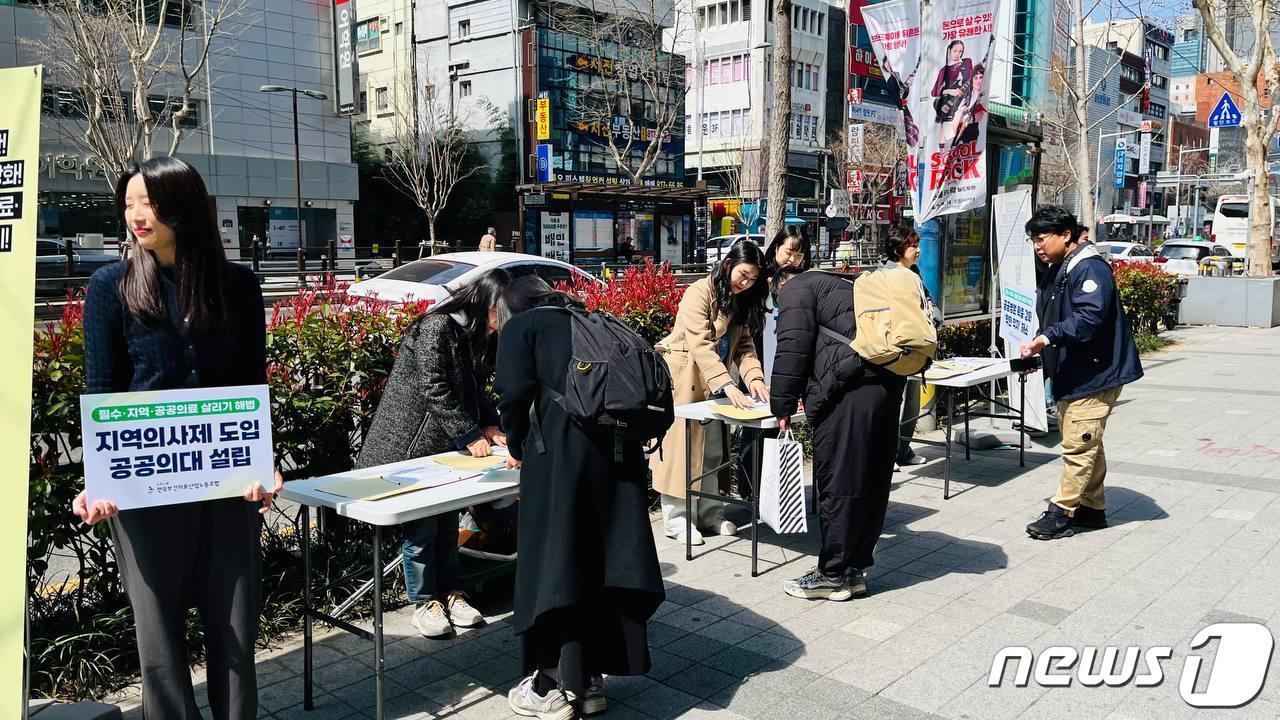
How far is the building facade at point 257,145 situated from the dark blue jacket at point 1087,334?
3038cm

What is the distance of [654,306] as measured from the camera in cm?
690

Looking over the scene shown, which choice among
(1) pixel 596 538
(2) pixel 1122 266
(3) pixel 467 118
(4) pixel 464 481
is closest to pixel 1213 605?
(1) pixel 596 538

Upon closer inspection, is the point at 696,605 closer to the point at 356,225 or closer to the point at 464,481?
the point at 464,481

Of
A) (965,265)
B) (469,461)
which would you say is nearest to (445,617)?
(469,461)

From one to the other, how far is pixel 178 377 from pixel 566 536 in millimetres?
1350

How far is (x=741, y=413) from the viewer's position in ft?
16.4

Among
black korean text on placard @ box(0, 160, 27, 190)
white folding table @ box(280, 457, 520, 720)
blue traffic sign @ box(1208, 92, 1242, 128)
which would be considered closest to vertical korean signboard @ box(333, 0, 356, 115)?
blue traffic sign @ box(1208, 92, 1242, 128)

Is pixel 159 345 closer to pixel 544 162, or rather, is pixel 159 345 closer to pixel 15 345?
pixel 15 345

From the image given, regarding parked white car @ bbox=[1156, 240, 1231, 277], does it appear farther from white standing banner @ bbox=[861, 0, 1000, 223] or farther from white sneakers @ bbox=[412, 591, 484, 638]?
white sneakers @ bbox=[412, 591, 484, 638]

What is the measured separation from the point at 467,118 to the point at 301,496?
4960cm

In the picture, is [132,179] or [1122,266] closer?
[132,179]

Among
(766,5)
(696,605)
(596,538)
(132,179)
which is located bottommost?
(696,605)

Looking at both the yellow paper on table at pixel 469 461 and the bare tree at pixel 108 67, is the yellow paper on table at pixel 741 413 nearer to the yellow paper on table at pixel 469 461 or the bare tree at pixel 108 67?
the yellow paper on table at pixel 469 461

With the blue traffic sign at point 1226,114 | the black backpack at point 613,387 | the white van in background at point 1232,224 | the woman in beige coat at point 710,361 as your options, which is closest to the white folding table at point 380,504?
the black backpack at point 613,387
